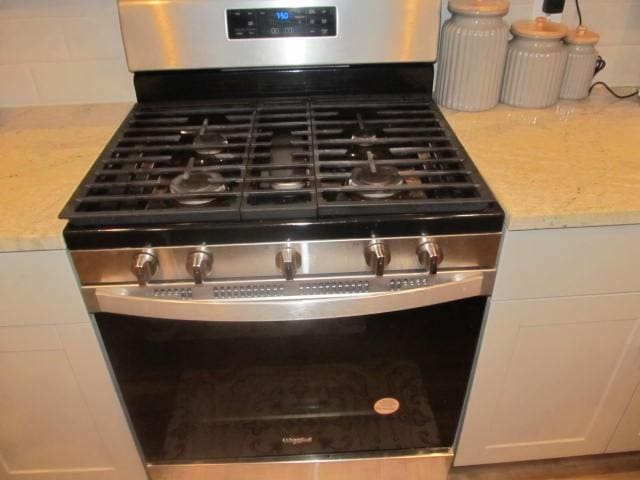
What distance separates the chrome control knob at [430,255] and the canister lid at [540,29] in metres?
0.63

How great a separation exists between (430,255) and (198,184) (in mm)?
441

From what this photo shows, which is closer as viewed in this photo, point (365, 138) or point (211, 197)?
point (211, 197)

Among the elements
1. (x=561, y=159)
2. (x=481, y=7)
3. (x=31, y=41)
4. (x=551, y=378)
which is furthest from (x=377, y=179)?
(x=31, y=41)

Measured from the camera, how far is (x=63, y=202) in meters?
0.95

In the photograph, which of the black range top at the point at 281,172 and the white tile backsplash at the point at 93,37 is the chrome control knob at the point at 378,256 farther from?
the white tile backsplash at the point at 93,37

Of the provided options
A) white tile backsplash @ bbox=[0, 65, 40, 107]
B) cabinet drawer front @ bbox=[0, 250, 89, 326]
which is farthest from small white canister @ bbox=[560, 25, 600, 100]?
white tile backsplash @ bbox=[0, 65, 40, 107]

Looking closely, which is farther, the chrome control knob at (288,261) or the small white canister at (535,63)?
the small white canister at (535,63)

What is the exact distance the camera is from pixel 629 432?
1.31 metres

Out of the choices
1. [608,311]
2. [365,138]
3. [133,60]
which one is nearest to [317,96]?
[365,138]

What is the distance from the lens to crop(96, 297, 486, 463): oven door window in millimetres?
1011

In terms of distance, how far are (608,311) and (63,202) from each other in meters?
1.10

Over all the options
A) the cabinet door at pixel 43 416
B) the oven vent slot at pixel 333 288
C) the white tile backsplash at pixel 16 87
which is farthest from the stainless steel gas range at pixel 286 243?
the white tile backsplash at pixel 16 87

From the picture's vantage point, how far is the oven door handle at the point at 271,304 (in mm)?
930

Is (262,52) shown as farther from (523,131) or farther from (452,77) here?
(523,131)
